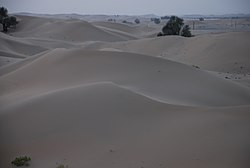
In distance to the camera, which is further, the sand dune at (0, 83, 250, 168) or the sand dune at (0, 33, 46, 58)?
the sand dune at (0, 33, 46, 58)

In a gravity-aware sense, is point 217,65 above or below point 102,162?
below

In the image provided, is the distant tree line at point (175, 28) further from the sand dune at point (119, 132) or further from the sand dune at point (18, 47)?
the sand dune at point (119, 132)

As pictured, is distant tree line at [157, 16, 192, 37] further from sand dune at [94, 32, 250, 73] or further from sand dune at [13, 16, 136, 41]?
sand dune at [13, 16, 136, 41]

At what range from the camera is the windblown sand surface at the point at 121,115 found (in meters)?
6.68

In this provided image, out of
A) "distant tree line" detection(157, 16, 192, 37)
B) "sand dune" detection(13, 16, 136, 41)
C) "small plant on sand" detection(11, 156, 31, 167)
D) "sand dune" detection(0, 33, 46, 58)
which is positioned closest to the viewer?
"small plant on sand" detection(11, 156, 31, 167)

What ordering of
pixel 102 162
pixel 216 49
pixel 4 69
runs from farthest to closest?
pixel 216 49 < pixel 4 69 < pixel 102 162

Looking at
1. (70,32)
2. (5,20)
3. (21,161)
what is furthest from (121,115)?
(5,20)

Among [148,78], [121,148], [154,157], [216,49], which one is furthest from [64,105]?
[216,49]

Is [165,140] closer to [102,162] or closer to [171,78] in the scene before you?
[102,162]

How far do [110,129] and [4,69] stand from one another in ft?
38.5

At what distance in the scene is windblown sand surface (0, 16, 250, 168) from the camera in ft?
21.9

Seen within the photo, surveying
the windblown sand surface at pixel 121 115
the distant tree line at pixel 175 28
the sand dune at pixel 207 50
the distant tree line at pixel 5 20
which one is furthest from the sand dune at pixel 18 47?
the windblown sand surface at pixel 121 115

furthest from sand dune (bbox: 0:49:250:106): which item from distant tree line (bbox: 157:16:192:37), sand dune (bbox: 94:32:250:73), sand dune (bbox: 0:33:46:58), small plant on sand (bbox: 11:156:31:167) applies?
distant tree line (bbox: 157:16:192:37)

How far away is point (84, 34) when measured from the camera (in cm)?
5159
